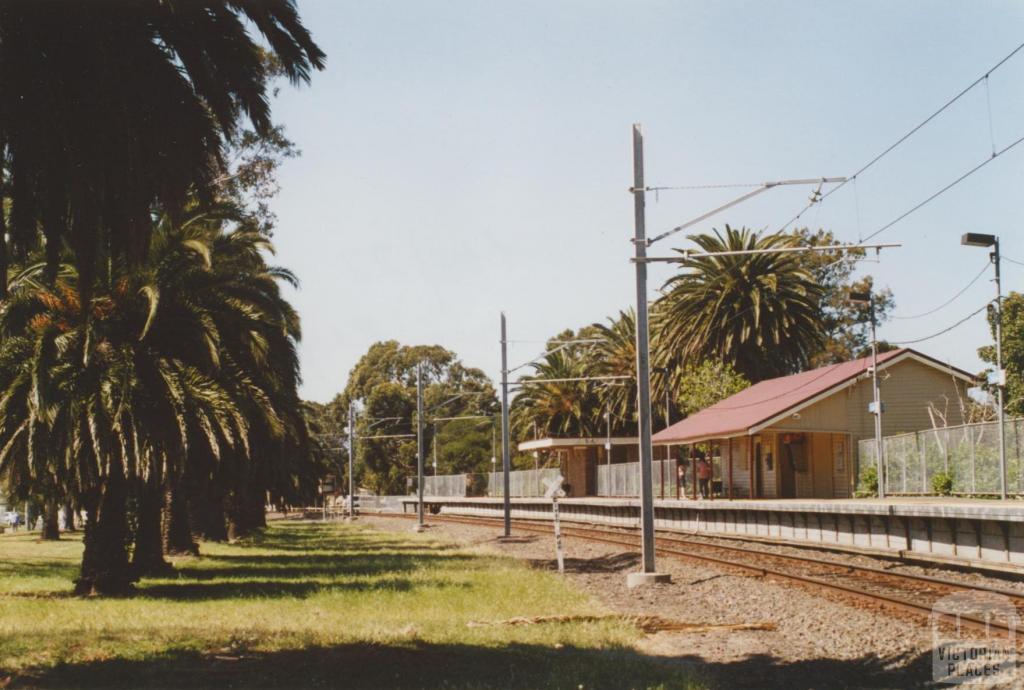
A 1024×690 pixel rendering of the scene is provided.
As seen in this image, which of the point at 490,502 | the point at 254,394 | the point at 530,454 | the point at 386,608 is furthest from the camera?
the point at 530,454

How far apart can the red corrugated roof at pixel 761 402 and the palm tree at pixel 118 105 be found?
34216 mm

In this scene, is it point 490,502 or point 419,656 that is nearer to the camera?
point 419,656

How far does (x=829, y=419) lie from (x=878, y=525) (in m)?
19.3

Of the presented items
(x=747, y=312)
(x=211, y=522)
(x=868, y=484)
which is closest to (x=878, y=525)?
(x=868, y=484)

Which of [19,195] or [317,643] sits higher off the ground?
[19,195]

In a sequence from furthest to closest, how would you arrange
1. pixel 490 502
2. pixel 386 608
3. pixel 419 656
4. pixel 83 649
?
pixel 490 502, pixel 386 608, pixel 83 649, pixel 419 656

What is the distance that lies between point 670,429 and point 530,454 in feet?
153

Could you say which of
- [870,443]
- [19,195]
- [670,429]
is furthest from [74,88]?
[670,429]

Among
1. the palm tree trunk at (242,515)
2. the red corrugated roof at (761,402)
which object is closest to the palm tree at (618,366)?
the red corrugated roof at (761,402)

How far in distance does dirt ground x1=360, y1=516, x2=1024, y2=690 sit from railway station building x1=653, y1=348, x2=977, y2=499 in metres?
24.5

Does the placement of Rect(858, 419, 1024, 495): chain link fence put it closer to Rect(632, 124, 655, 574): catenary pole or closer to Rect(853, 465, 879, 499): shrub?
Rect(853, 465, 879, 499): shrub

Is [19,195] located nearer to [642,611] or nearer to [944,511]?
[642,611]

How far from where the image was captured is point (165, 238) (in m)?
20.1

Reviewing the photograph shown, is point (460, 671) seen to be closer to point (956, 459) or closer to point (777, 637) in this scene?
point (777, 637)
